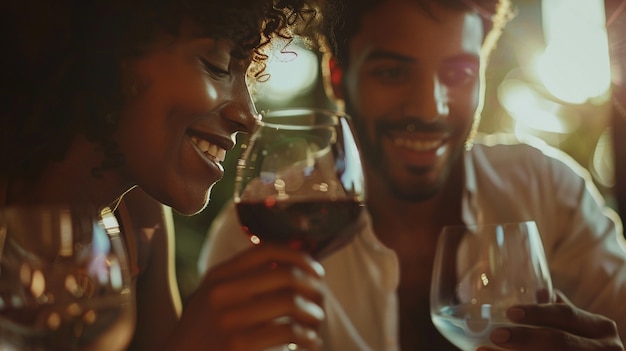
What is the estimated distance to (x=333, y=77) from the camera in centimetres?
135

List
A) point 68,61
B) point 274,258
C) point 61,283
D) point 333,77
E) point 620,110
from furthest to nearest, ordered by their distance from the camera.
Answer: point 333,77
point 620,110
point 68,61
point 274,258
point 61,283

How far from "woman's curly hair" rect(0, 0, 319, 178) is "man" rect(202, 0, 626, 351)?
20.3 inches

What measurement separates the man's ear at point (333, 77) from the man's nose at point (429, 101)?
148 millimetres

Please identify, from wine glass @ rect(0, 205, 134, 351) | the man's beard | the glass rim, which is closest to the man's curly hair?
the man's beard

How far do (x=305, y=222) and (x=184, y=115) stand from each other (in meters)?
0.28

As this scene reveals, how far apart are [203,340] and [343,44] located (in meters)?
0.78

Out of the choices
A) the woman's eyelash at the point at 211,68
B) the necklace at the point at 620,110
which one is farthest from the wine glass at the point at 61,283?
the necklace at the point at 620,110

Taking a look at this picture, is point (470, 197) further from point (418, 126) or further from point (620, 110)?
point (620, 110)

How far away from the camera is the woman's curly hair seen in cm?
72

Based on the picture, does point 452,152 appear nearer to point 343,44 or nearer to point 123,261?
point 343,44

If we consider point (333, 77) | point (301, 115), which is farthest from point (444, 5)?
point (301, 115)

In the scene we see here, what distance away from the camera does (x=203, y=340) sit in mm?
556

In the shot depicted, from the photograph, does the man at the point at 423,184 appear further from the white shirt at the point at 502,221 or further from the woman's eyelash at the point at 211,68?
the woman's eyelash at the point at 211,68

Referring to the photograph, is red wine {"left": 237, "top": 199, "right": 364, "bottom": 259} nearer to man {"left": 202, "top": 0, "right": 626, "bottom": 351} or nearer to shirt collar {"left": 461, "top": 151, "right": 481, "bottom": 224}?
man {"left": 202, "top": 0, "right": 626, "bottom": 351}
